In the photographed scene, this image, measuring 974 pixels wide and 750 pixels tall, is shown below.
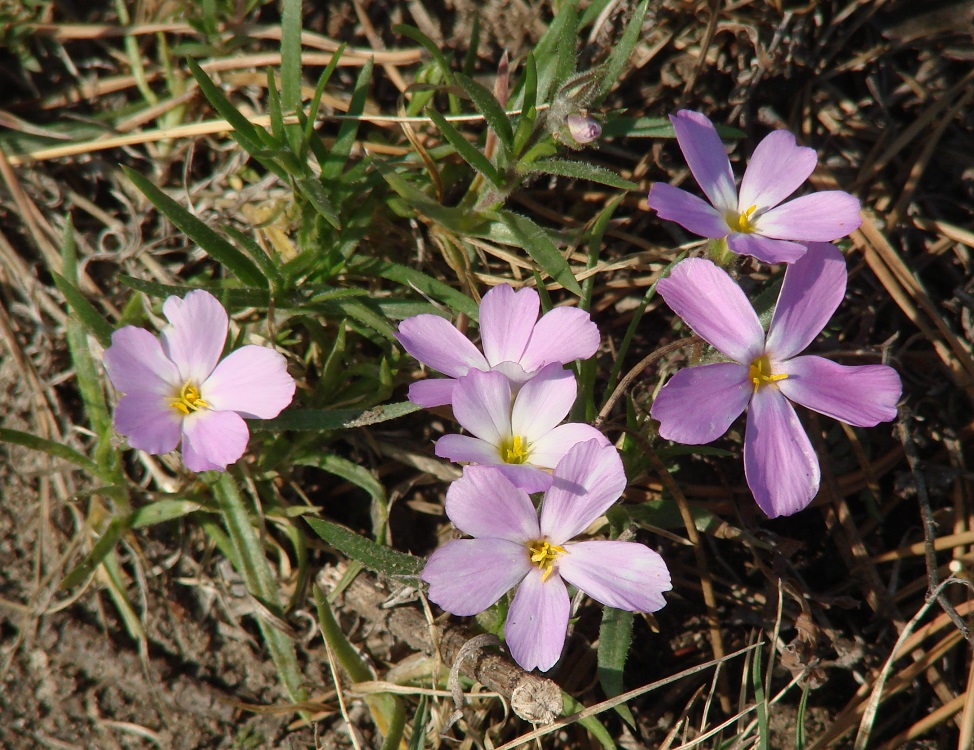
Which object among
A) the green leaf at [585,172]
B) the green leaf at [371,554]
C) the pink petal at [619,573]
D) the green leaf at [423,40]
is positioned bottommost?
the green leaf at [371,554]

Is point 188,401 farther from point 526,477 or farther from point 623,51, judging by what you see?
point 623,51

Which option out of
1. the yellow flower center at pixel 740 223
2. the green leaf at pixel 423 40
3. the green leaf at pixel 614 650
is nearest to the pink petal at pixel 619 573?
the green leaf at pixel 614 650

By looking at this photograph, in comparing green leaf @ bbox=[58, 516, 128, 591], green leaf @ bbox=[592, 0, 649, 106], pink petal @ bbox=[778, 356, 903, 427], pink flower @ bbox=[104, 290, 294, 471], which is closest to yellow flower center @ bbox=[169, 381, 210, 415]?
pink flower @ bbox=[104, 290, 294, 471]

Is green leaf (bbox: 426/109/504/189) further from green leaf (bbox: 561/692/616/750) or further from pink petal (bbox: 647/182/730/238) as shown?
green leaf (bbox: 561/692/616/750)

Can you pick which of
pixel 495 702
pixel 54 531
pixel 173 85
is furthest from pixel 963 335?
pixel 54 531

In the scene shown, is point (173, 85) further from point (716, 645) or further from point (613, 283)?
point (716, 645)

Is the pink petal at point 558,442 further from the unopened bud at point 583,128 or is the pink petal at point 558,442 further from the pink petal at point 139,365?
the pink petal at point 139,365

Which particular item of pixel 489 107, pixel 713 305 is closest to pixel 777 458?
pixel 713 305
